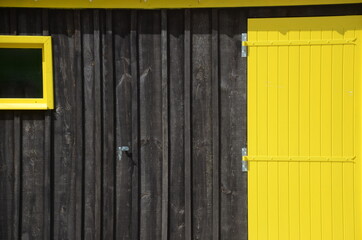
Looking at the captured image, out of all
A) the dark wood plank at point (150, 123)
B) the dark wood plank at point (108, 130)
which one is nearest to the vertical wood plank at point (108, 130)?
the dark wood plank at point (108, 130)

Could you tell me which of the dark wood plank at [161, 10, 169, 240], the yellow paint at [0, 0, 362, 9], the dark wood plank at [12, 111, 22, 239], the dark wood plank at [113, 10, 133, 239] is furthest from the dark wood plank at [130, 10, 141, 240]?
the dark wood plank at [12, 111, 22, 239]

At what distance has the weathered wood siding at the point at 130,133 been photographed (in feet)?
16.2

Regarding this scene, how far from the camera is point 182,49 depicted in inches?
195

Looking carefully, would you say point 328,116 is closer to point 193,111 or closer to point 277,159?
point 277,159

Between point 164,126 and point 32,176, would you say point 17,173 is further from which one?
point 164,126

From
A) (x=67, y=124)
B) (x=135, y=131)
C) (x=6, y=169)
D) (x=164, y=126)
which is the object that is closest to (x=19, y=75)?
(x=67, y=124)

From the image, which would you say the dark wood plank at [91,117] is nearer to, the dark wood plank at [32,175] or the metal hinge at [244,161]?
the dark wood plank at [32,175]

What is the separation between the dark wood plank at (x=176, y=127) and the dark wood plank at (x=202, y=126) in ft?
0.36

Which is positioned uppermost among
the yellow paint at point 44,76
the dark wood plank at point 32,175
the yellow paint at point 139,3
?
the yellow paint at point 139,3

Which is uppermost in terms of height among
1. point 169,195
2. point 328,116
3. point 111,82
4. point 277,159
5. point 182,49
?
point 182,49

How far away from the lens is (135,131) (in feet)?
16.3

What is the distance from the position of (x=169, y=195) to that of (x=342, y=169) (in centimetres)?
167

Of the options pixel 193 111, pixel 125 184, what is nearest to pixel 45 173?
pixel 125 184

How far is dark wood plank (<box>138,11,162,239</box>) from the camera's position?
16.3ft
